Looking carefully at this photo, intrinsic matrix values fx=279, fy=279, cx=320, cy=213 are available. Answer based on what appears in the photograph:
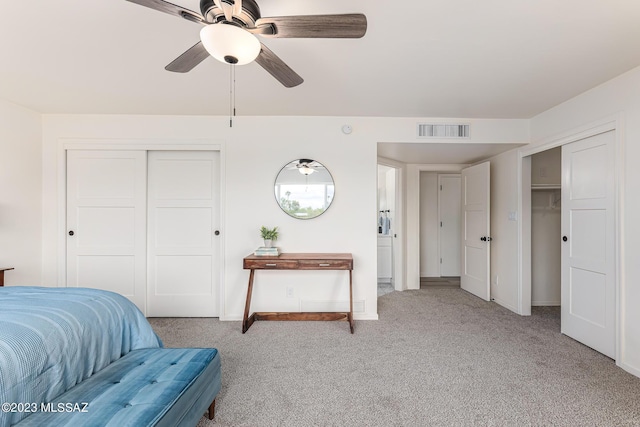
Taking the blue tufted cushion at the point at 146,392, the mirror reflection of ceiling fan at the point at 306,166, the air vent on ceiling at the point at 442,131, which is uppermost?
the air vent on ceiling at the point at 442,131

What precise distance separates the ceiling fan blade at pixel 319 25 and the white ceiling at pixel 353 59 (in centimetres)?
29

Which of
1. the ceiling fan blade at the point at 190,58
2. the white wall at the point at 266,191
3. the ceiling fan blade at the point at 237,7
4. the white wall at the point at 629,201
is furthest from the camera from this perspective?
the white wall at the point at 266,191

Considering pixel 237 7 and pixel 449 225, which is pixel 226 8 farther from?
pixel 449 225

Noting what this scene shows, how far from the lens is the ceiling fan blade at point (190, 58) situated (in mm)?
1435

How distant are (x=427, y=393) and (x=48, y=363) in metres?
2.03

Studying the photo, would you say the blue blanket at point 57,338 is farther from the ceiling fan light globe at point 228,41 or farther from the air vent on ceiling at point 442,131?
the air vent on ceiling at point 442,131

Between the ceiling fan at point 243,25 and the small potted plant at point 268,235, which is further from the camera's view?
the small potted plant at point 268,235

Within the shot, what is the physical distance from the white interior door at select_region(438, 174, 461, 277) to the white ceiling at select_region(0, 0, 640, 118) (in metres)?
2.28

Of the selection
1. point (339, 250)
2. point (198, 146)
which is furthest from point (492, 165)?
point (198, 146)

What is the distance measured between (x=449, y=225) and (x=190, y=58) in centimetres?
495

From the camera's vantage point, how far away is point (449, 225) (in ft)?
17.1

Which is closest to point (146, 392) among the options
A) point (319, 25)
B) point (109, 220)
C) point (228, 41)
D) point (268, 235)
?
point (228, 41)

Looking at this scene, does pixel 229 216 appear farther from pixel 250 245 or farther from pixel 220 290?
pixel 220 290

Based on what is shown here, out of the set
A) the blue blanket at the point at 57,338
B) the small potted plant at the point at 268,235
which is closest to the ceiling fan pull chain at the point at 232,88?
the small potted plant at the point at 268,235
